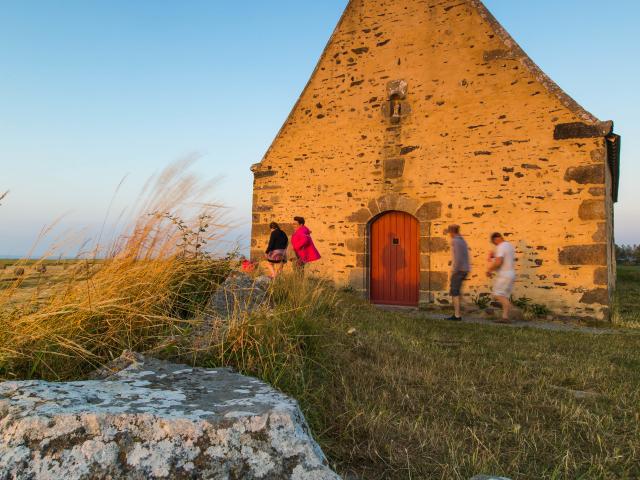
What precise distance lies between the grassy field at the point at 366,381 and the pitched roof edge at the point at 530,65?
17.4 feet

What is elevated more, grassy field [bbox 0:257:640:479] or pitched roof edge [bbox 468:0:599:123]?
pitched roof edge [bbox 468:0:599:123]

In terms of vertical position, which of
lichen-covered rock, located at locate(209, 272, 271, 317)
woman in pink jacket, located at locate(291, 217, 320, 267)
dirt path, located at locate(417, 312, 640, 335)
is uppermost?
woman in pink jacket, located at locate(291, 217, 320, 267)

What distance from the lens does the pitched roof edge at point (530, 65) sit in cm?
777

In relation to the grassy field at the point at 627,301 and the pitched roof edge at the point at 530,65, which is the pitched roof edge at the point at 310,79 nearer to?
the pitched roof edge at the point at 530,65

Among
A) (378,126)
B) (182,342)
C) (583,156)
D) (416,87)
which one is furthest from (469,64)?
(182,342)

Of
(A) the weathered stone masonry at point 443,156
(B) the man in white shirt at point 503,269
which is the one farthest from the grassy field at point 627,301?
(B) the man in white shirt at point 503,269

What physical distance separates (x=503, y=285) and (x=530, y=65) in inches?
157

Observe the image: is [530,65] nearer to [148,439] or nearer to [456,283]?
[456,283]

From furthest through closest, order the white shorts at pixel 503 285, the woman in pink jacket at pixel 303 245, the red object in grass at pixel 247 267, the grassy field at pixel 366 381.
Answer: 1. the woman in pink jacket at pixel 303 245
2. the white shorts at pixel 503 285
3. the red object in grass at pixel 247 267
4. the grassy field at pixel 366 381

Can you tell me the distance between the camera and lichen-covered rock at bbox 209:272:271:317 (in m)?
3.10

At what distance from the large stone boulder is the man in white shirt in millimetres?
6550

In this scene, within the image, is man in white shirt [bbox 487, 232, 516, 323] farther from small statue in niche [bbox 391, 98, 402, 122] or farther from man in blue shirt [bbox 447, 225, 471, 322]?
small statue in niche [bbox 391, 98, 402, 122]

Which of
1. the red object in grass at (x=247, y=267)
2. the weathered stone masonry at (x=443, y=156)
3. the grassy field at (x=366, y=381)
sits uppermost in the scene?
the weathered stone masonry at (x=443, y=156)

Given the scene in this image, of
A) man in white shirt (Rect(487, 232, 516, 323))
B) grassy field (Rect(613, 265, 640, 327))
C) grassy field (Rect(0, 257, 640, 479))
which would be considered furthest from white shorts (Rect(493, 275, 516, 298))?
grassy field (Rect(0, 257, 640, 479))
